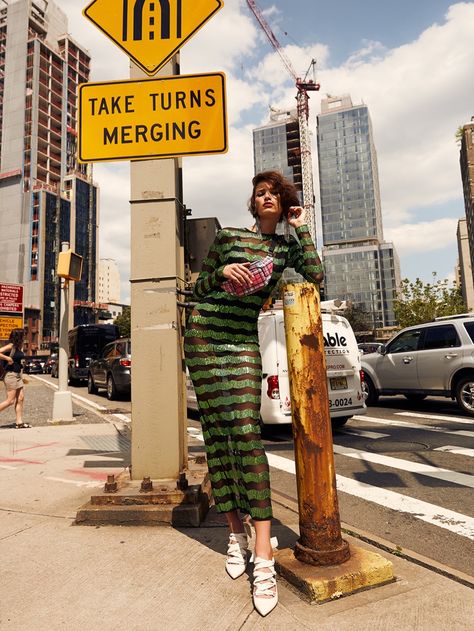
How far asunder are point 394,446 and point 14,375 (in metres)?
6.83

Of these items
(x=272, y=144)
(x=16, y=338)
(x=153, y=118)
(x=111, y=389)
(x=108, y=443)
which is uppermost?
(x=272, y=144)

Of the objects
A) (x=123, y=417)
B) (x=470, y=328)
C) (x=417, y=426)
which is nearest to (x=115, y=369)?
(x=123, y=417)

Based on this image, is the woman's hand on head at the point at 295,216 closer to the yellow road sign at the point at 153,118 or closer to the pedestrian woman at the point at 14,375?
the yellow road sign at the point at 153,118

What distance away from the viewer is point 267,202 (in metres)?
2.51

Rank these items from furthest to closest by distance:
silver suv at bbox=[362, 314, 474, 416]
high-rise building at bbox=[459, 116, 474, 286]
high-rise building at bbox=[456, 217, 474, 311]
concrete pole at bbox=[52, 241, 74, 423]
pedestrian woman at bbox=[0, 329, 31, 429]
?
1. high-rise building at bbox=[456, 217, 474, 311]
2. high-rise building at bbox=[459, 116, 474, 286]
3. concrete pole at bbox=[52, 241, 74, 423]
4. silver suv at bbox=[362, 314, 474, 416]
5. pedestrian woman at bbox=[0, 329, 31, 429]

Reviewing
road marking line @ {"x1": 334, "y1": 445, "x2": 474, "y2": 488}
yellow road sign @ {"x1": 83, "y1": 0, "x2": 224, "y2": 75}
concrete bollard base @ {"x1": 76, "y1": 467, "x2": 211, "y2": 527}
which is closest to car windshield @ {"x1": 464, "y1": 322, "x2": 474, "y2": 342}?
road marking line @ {"x1": 334, "y1": 445, "x2": 474, "y2": 488}

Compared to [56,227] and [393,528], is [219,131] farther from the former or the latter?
[56,227]

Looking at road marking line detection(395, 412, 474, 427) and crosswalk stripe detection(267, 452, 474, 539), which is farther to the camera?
road marking line detection(395, 412, 474, 427)

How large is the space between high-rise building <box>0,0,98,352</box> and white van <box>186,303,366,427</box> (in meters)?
97.8

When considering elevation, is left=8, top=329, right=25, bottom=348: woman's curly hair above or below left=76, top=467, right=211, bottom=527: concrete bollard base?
above

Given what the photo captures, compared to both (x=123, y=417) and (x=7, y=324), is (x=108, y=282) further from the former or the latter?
(x=123, y=417)

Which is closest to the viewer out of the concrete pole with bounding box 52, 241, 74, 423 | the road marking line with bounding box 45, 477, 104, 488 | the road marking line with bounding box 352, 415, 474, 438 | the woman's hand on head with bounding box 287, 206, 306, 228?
the woman's hand on head with bounding box 287, 206, 306, 228

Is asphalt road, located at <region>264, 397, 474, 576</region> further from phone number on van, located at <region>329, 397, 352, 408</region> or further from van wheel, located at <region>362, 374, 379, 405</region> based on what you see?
van wheel, located at <region>362, 374, 379, 405</region>

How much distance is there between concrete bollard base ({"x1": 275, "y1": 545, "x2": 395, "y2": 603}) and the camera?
2.07 meters
